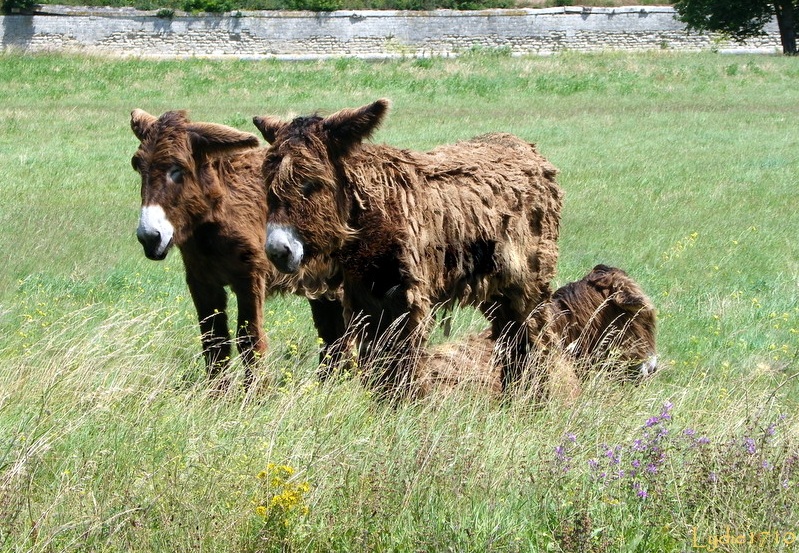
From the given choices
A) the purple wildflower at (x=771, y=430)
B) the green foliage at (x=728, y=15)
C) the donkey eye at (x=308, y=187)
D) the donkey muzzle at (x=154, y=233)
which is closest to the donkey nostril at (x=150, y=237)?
the donkey muzzle at (x=154, y=233)

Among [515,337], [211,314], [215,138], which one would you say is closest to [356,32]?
[215,138]

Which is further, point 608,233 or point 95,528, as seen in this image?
point 608,233

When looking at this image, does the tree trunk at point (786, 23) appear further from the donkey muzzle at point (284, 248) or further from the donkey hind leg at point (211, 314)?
the donkey muzzle at point (284, 248)

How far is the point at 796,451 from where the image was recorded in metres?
5.00

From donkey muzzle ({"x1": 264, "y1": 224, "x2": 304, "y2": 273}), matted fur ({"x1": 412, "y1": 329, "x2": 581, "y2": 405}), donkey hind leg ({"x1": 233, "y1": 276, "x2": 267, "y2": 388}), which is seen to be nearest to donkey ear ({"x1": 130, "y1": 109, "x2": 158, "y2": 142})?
donkey hind leg ({"x1": 233, "y1": 276, "x2": 267, "y2": 388})

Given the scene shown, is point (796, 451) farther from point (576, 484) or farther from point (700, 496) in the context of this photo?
point (576, 484)

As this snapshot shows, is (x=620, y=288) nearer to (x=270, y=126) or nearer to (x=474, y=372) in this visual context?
(x=474, y=372)

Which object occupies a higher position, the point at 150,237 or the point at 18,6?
the point at 18,6

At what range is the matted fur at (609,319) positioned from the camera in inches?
324

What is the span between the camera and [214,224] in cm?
753

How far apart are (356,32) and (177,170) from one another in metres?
54.9

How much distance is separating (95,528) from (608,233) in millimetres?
11151

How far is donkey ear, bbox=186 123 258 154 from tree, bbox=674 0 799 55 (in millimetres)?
55355

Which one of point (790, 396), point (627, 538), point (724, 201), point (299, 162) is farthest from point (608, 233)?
point (627, 538)
